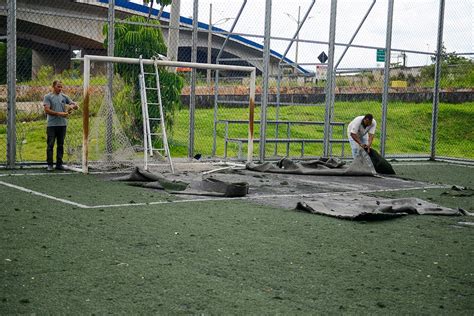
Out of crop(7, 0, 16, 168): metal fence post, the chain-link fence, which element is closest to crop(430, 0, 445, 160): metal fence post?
the chain-link fence

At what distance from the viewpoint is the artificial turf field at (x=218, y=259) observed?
14.2ft

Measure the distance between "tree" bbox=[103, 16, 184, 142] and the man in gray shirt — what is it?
1.70m

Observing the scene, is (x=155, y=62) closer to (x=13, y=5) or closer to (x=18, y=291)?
(x=13, y=5)

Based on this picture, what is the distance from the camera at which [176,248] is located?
19.3 ft

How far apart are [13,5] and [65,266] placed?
7502mm

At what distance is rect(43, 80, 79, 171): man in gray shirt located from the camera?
38.2 feet

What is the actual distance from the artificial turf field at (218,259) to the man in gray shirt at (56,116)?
9.86 ft

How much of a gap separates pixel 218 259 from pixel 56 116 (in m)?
6.96

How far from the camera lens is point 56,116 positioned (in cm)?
1172

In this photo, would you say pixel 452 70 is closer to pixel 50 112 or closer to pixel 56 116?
pixel 56 116

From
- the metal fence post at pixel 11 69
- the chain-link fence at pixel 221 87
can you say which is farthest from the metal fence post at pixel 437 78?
the metal fence post at pixel 11 69

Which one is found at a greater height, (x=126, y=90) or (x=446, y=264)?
(x=126, y=90)

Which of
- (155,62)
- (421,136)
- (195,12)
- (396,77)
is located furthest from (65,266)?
(421,136)

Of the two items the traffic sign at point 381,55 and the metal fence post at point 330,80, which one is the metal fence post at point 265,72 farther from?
the traffic sign at point 381,55
